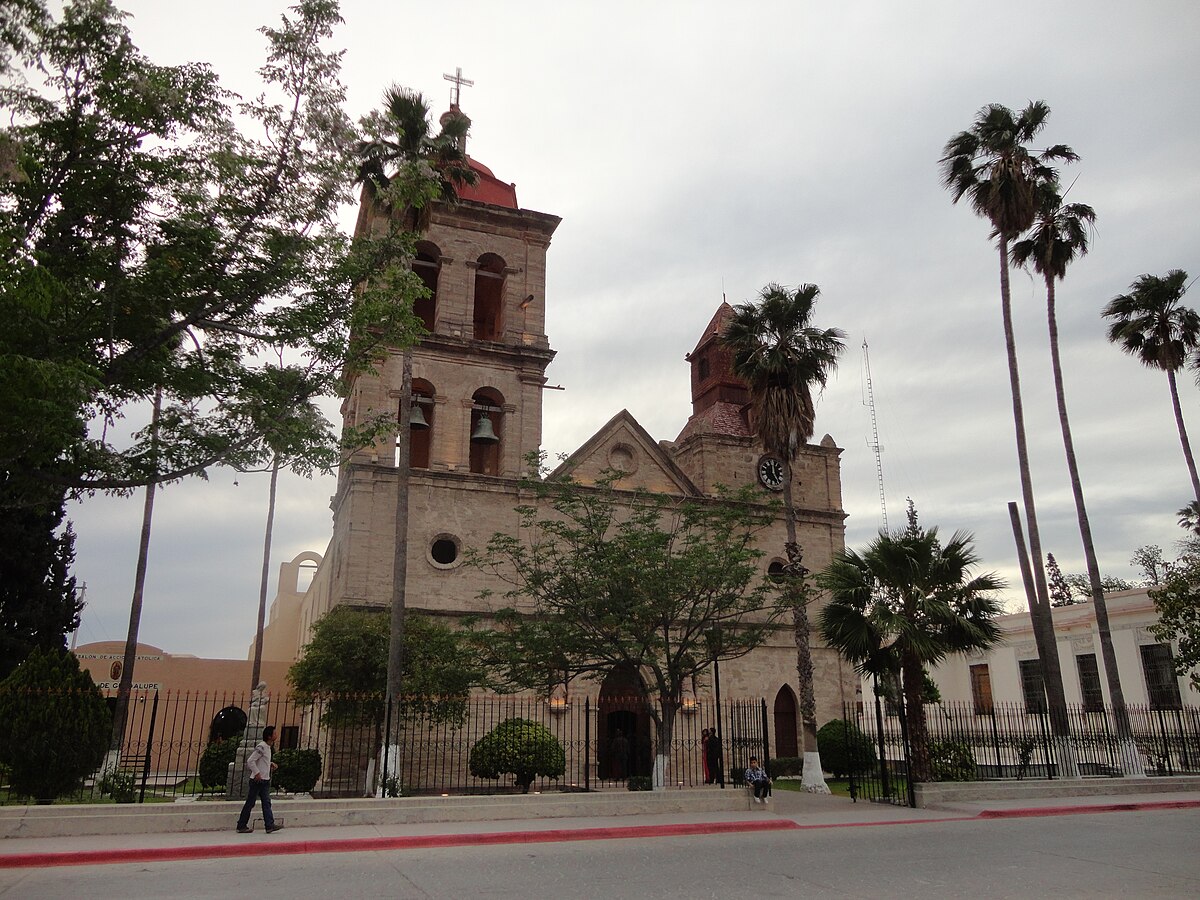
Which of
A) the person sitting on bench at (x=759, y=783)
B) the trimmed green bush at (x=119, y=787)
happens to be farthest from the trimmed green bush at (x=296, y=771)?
the person sitting on bench at (x=759, y=783)

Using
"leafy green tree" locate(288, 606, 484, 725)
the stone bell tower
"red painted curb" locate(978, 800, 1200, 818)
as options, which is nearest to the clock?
the stone bell tower

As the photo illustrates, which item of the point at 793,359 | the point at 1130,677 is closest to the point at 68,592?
the point at 793,359

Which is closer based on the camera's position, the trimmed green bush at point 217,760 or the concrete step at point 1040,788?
the concrete step at point 1040,788

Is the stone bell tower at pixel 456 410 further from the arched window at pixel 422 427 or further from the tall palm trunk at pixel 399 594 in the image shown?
the tall palm trunk at pixel 399 594

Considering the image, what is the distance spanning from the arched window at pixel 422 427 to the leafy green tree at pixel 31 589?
9.87 m

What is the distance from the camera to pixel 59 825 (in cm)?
1237

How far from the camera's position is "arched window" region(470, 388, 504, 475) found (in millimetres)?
27844

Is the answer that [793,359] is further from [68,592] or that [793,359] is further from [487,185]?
[68,592]

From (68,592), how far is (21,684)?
35.6 ft

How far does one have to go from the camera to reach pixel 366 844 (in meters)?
12.0

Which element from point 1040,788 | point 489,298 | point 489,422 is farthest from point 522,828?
point 489,298

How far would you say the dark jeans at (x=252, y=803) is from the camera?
12.8 m

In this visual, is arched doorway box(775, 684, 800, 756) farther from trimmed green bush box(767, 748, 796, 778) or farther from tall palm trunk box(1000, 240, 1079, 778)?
tall palm trunk box(1000, 240, 1079, 778)

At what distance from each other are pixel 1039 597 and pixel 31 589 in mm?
27698
